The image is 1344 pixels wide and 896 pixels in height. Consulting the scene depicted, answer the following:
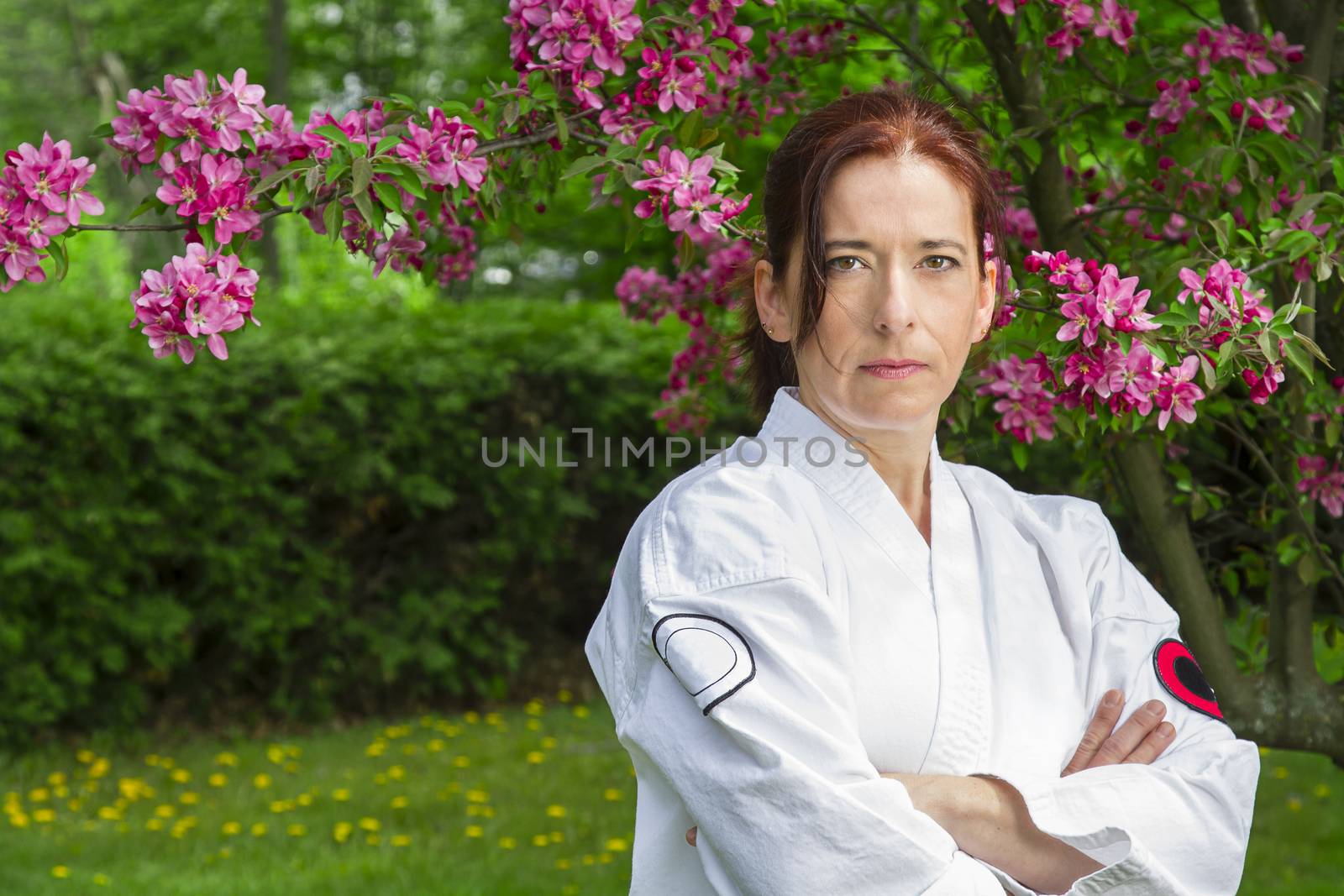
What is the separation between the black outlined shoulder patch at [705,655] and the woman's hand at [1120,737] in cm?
53

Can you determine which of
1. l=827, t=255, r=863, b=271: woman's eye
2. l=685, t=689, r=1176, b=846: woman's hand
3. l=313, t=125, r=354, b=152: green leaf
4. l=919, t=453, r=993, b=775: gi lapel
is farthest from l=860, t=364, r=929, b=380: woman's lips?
l=313, t=125, r=354, b=152: green leaf

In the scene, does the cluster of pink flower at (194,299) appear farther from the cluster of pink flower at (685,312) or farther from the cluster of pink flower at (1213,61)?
the cluster of pink flower at (1213,61)

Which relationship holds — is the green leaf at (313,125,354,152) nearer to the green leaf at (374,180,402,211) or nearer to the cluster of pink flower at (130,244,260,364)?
the green leaf at (374,180,402,211)

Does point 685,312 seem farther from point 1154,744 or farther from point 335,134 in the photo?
point 1154,744

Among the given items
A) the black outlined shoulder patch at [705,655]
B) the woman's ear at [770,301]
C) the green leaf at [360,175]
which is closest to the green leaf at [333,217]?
the green leaf at [360,175]

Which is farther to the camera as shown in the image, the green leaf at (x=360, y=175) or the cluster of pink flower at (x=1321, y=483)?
the cluster of pink flower at (x=1321, y=483)

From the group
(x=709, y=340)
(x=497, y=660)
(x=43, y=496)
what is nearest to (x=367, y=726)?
(x=497, y=660)

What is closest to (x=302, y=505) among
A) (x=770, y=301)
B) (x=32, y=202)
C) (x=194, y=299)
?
(x=32, y=202)

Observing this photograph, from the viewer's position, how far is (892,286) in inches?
63.2

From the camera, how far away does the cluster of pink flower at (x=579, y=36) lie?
2.21 m

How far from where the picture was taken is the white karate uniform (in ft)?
4.61

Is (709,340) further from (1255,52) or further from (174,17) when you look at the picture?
(174,17)

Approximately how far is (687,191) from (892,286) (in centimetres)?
60

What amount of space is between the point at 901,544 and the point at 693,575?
34cm
